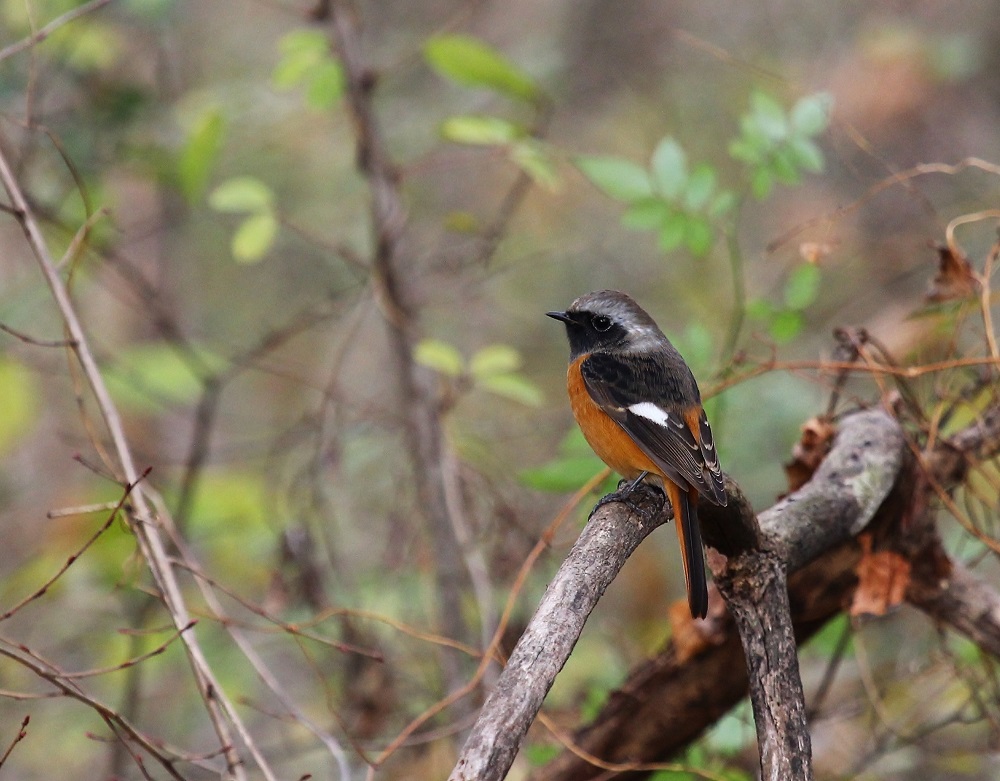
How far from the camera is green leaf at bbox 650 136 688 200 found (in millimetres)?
3318

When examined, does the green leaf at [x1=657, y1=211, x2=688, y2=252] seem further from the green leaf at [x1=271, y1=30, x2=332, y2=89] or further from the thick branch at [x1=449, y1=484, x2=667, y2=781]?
the green leaf at [x1=271, y1=30, x2=332, y2=89]

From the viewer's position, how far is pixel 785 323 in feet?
10.5

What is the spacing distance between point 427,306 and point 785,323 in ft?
6.98

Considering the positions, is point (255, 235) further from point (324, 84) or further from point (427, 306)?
point (427, 306)

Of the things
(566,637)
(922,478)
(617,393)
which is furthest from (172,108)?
(566,637)

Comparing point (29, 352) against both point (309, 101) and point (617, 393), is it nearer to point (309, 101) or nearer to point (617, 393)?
point (309, 101)

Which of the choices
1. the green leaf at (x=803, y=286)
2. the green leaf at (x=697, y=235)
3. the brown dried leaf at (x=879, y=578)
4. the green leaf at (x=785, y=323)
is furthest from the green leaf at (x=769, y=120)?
the brown dried leaf at (x=879, y=578)

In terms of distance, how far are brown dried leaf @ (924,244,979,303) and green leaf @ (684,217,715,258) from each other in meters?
0.69

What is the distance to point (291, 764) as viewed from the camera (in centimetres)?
628

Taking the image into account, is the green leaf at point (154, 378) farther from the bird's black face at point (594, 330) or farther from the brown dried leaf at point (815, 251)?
the brown dried leaf at point (815, 251)

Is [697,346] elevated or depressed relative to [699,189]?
depressed

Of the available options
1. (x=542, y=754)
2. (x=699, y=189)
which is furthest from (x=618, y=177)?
(x=542, y=754)

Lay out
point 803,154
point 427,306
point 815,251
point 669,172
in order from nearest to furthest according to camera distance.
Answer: point 815,251
point 803,154
point 669,172
point 427,306

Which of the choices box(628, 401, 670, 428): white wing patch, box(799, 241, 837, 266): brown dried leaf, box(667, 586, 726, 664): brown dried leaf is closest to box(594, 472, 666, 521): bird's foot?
box(628, 401, 670, 428): white wing patch
